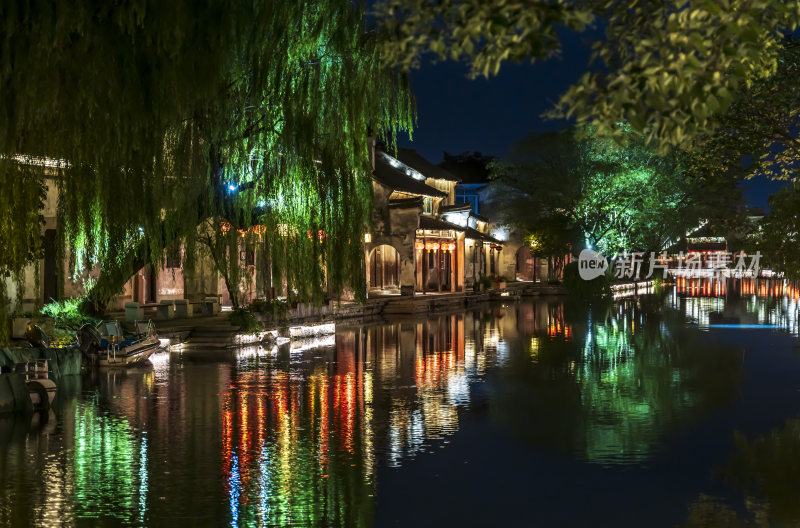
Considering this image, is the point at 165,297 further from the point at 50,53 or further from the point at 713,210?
the point at 713,210

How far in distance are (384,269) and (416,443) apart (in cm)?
4217

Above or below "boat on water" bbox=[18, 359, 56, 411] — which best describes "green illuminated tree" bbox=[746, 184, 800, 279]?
above

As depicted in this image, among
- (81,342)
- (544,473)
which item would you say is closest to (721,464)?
(544,473)

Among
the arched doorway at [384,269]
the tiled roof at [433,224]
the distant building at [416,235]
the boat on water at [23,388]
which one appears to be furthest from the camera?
the arched doorway at [384,269]

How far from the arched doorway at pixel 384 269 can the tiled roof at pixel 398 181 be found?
3.50m

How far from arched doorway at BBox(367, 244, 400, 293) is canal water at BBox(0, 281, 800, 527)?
93.7 ft

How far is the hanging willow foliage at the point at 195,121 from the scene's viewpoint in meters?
12.2

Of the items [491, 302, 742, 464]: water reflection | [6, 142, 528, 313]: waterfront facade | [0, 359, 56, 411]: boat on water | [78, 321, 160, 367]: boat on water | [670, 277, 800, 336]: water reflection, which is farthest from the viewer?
[670, 277, 800, 336]: water reflection

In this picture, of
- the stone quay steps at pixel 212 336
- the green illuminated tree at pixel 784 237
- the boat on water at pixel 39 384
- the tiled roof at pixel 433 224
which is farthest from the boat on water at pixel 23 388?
the tiled roof at pixel 433 224

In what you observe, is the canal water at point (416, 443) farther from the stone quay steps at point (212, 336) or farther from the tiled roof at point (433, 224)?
the tiled roof at point (433, 224)

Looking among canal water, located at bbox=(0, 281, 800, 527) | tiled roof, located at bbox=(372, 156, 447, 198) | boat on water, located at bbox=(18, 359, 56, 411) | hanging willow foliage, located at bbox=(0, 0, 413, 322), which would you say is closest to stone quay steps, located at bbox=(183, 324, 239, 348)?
canal water, located at bbox=(0, 281, 800, 527)

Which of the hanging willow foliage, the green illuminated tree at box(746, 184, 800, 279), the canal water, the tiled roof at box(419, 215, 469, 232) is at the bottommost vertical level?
the canal water

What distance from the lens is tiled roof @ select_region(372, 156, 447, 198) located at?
50.5m

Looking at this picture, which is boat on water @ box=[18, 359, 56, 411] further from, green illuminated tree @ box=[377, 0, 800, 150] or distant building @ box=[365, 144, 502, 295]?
distant building @ box=[365, 144, 502, 295]
